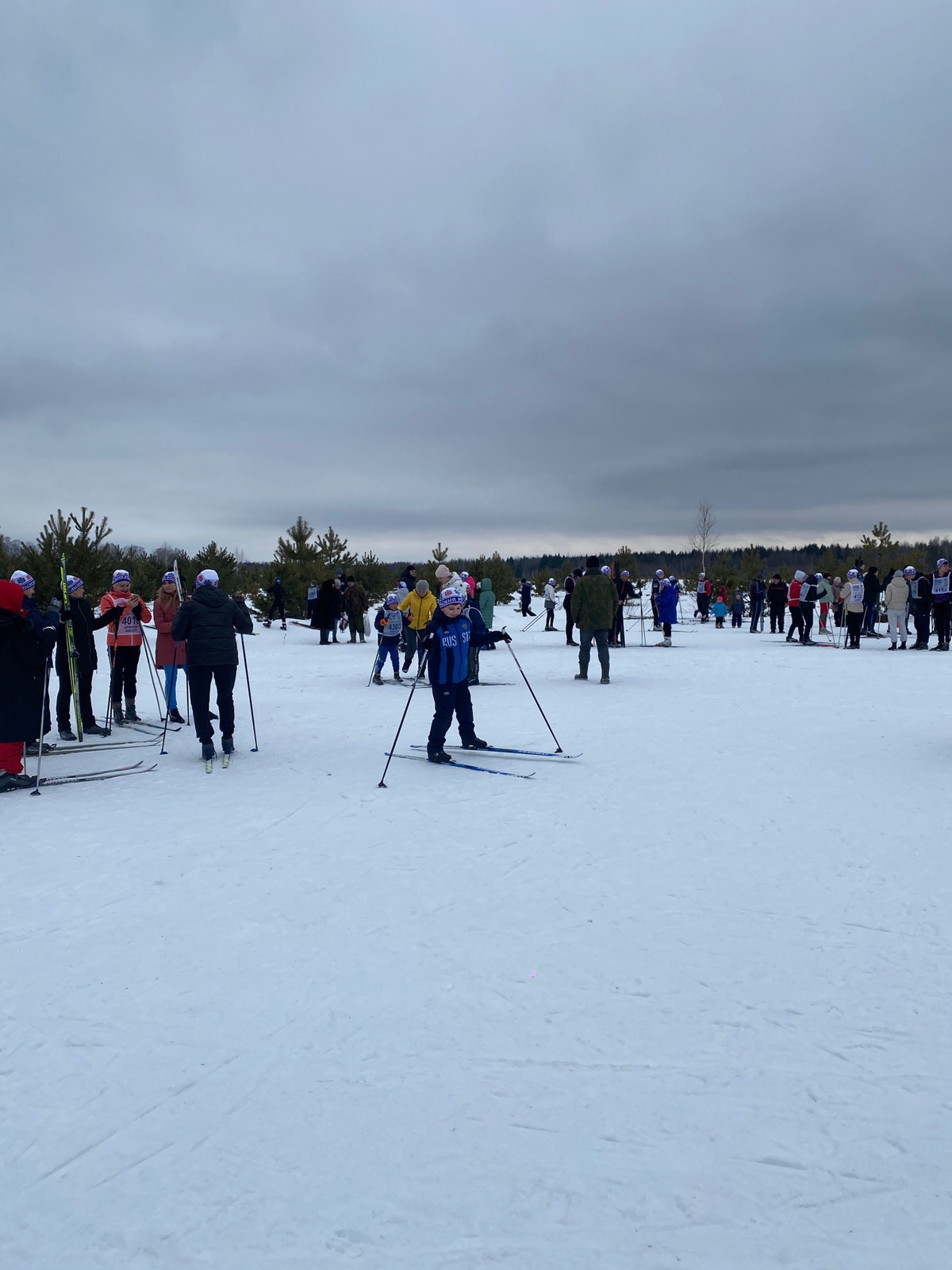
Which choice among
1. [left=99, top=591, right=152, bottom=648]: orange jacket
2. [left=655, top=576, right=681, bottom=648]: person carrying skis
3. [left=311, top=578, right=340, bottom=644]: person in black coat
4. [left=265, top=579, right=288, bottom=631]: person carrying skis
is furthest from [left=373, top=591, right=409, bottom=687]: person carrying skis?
[left=265, top=579, right=288, bottom=631]: person carrying skis

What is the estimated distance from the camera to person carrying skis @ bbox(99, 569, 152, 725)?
30.6 ft

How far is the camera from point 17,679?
22.1 ft

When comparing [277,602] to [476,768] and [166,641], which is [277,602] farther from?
[476,768]

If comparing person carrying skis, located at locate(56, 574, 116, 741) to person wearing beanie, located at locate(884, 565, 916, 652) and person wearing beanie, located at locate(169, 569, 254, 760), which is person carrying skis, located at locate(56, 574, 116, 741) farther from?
person wearing beanie, located at locate(884, 565, 916, 652)

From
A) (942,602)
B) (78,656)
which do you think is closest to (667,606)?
(942,602)

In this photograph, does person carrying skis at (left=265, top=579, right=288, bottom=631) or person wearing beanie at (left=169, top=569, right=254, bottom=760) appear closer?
person wearing beanie at (left=169, top=569, right=254, bottom=760)

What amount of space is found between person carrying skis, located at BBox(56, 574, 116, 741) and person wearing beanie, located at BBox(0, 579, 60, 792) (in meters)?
1.83

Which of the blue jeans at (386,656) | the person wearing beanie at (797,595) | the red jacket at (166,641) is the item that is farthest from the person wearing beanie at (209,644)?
the person wearing beanie at (797,595)

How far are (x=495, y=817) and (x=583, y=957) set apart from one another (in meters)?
2.19

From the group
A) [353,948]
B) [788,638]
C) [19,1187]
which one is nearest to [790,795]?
[353,948]

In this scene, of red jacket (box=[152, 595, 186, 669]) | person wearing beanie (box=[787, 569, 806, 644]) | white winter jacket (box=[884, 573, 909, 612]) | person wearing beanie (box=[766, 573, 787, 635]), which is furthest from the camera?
person wearing beanie (box=[766, 573, 787, 635])

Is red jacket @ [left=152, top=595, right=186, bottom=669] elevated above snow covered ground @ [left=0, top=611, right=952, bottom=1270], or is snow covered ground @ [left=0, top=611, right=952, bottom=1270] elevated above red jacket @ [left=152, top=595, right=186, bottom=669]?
red jacket @ [left=152, top=595, right=186, bottom=669]

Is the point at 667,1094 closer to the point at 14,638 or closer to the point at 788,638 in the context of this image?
the point at 14,638

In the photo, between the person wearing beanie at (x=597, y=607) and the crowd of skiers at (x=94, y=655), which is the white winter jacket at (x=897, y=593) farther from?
the crowd of skiers at (x=94, y=655)
